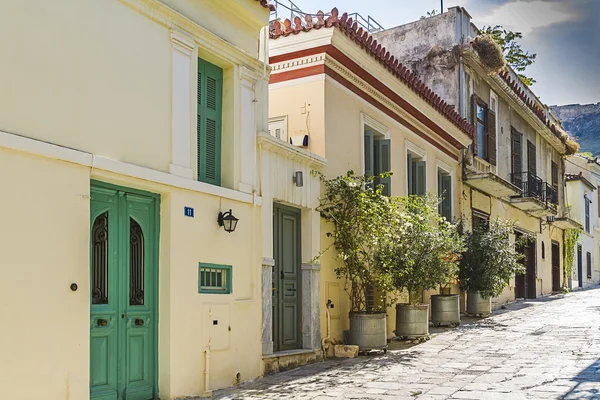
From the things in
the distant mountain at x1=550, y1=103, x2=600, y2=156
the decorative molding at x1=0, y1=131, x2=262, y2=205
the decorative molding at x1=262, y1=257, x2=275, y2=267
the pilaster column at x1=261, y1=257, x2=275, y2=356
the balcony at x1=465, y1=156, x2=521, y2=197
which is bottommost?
the pilaster column at x1=261, y1=257, x2=275, y2=356

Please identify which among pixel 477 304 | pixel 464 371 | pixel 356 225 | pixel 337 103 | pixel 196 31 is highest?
pixel 196 31

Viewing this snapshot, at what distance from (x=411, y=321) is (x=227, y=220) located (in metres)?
5.23

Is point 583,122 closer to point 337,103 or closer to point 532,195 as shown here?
point 532,195

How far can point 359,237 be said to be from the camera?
1153 centimetres

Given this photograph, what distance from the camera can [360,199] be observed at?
11328mm

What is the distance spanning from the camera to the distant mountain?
63.9 metres

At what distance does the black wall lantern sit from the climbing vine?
24.7 m

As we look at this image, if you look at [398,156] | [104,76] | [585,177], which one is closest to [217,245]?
[104,76]

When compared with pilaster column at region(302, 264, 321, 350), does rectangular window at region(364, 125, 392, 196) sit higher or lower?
higher

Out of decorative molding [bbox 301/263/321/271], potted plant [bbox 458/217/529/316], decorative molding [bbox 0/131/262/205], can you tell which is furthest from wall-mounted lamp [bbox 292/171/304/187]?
potted plant [bbox 458/217/529/316]

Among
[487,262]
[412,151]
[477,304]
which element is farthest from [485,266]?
[412,151]

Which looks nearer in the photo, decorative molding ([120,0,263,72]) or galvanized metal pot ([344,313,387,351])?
decorative molding ([120,0,263,72])

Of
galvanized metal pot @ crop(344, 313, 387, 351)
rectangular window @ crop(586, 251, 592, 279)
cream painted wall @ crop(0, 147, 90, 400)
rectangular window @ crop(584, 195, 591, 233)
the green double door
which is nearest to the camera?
cream painted wall @ crop(0, 147, 90, 400)

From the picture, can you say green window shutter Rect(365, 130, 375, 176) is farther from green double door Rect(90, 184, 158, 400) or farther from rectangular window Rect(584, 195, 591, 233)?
rectangular window Rect(584, 195, 591, 233)
